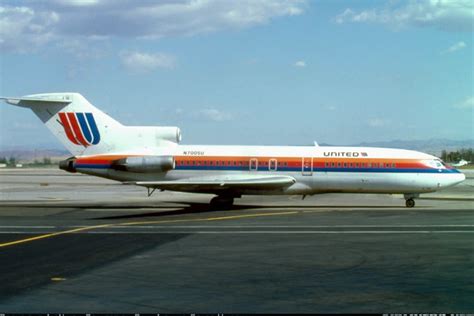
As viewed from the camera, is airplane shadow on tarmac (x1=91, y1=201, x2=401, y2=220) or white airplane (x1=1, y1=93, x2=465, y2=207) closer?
airplane shadow on tarmac (x1=91, y1=201, x2=401, y2=220)

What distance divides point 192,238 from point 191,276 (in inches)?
266

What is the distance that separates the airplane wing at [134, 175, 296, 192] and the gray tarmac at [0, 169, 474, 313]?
2.78 m

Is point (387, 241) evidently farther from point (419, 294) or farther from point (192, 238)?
point (419, 294)

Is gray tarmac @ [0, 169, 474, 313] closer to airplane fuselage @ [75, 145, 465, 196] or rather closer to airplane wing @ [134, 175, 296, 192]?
airplane wing @ [134, 175, 296, 192]

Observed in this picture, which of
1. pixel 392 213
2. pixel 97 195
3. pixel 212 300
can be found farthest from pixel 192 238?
pixel 97 195

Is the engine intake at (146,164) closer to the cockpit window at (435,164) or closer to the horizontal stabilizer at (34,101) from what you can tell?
the horizontal stabilizer at (34,101)

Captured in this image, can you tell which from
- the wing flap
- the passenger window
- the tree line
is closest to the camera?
the wing flap

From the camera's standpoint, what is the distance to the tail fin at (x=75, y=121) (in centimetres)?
3447

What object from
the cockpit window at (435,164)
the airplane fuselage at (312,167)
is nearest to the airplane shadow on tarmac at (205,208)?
the airplane fuselage at (312,167)

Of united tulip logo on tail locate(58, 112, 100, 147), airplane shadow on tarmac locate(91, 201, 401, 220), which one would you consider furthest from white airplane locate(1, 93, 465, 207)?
airplane shadow on tarmac locate(91, 201, 401, 220)

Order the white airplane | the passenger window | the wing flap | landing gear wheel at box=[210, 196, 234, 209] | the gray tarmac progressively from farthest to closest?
landing gear wheel at box=[210, 196, 234, 209] → the passenger window → the white airplane → the wing flap → the gray tarmac

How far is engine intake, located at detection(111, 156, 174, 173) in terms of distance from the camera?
33750 millimetres

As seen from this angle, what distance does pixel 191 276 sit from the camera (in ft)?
45.4

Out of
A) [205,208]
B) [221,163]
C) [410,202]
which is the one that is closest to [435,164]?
[410,202]
